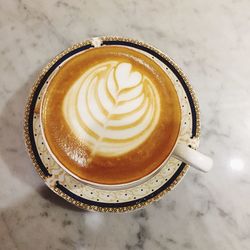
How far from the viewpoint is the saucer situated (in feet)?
1.89

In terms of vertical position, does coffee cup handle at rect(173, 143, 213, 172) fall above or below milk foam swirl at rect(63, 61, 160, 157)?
below

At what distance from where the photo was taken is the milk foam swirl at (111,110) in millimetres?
491

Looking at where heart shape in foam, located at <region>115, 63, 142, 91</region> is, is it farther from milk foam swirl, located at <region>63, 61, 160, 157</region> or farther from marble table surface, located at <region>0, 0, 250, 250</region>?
marble table surface, located at <region>0, 0, 250, 250</region>

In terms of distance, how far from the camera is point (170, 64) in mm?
652

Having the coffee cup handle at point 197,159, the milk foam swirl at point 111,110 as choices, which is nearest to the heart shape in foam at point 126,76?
the milk foam swirl at point 111,110

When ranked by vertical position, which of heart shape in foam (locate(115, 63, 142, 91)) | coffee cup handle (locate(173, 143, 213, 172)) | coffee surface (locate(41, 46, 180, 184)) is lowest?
coffee cup handle (locate(173, 143, 213, 172))

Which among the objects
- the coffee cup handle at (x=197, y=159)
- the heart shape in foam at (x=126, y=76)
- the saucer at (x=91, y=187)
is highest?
the heart shape in foam at (x=126, y=76)

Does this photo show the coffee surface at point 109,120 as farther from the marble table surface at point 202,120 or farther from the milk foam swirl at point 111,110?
the marble table surface at point 202,120

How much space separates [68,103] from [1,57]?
0.27m

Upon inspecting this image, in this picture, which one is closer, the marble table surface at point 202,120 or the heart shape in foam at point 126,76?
the heart shape in foam at point 126,76

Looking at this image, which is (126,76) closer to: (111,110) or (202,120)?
(111,110)

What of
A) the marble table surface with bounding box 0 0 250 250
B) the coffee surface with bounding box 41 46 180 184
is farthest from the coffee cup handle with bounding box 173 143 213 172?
the marble table surface with bounding box 0 0 250 250

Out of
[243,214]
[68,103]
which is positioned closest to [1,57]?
[68,103]

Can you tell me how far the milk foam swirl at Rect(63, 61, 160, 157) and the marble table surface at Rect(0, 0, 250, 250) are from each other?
0.62 ft
